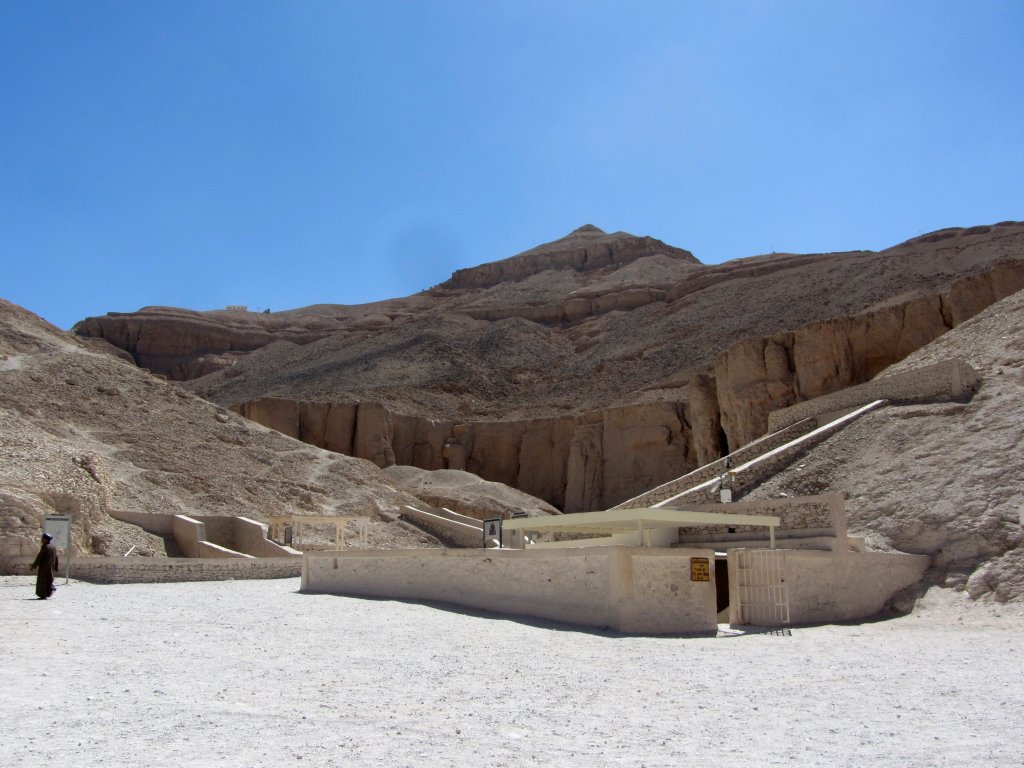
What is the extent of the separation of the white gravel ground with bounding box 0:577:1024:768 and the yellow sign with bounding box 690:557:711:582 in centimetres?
91

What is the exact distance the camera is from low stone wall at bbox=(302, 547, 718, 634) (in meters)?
13.3

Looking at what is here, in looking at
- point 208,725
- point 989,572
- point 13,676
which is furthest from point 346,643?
point 989,572

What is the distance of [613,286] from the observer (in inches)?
3386

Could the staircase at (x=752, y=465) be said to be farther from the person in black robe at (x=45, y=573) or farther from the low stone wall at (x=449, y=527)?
the person in black robe at (x=45, y=573)

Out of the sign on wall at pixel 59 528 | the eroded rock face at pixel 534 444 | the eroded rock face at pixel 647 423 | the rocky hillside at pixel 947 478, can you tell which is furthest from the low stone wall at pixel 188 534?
the eroded rock face at pixel 534 444

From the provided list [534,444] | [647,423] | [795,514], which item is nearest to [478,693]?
[795,514]

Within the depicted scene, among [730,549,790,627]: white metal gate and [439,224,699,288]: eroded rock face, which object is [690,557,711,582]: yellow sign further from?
[439,224,699,288]: eroded rock face

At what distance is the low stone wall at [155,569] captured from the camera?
2025 centimetres

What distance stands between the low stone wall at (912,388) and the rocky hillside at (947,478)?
47 cm

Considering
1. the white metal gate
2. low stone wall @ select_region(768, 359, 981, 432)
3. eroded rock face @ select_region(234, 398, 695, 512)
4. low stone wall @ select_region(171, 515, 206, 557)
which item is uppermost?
eroded rock face @ select_region(234, 398, 695, 512)

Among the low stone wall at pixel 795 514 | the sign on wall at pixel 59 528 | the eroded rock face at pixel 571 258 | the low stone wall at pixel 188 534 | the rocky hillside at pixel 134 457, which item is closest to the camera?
the low stone wall at pixel 795 514

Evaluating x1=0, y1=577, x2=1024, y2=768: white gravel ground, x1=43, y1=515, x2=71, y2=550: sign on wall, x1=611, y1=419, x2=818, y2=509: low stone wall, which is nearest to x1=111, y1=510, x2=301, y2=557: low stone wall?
x1=43, y1=515, x2=71, y2=550: sign on wall

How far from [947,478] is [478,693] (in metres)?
12.1

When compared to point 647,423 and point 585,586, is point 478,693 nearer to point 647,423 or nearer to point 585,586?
point 585,586
